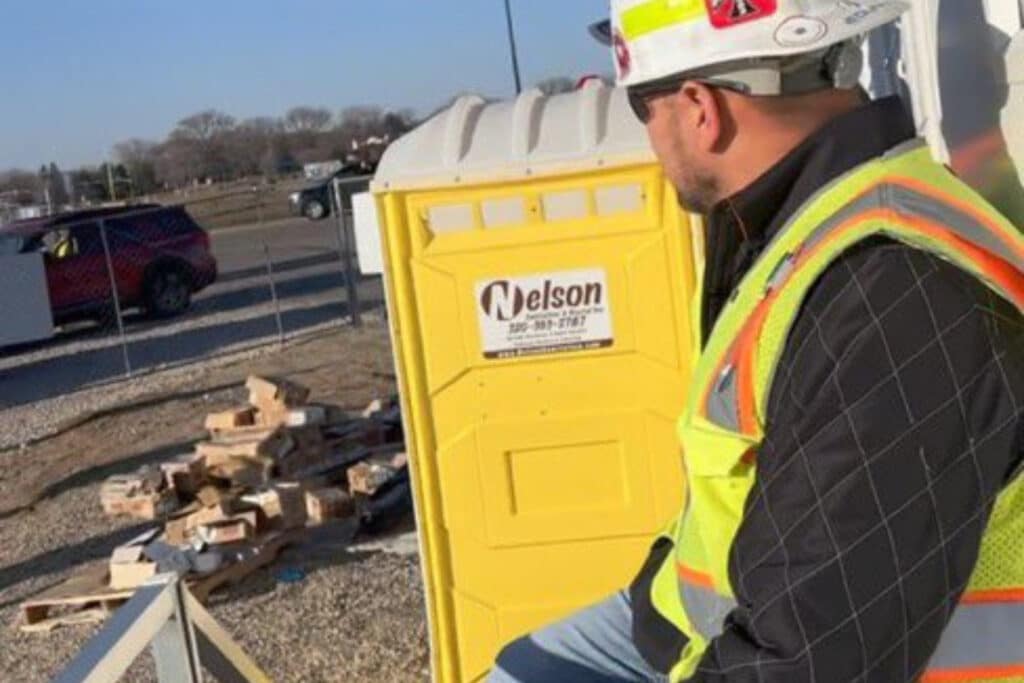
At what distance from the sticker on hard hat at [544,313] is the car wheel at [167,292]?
72.5 feet

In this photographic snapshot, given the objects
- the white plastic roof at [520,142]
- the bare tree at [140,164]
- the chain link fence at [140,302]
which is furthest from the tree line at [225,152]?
the white plastic roof at [520,142]

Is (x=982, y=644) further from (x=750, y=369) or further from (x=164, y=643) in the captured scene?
(x=164, y=643)

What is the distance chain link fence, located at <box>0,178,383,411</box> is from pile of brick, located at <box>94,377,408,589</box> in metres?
8.08

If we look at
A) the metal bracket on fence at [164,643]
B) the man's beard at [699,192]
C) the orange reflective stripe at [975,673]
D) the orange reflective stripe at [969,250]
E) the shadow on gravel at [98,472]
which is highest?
the man's beard at [699,192]

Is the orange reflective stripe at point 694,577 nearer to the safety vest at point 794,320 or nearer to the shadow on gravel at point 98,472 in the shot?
the safety vest at point 794,320

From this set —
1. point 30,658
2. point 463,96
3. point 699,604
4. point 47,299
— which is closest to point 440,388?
point 463,96

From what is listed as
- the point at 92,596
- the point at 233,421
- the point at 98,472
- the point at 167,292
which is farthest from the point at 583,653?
the point at 167,292

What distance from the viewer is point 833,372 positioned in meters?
1.89

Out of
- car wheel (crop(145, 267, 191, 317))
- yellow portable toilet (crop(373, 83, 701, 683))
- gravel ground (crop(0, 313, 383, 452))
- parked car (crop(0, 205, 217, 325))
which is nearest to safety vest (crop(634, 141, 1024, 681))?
yellow portable toilet (crop(373, 83, 701, 683))

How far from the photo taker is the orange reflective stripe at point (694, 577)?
2.23 metres

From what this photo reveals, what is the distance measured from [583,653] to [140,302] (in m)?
24.5

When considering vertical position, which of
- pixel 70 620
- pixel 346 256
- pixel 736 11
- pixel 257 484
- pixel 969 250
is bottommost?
pixel 70 620

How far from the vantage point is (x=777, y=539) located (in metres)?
1.92

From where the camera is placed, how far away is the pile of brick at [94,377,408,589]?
31.7ft
